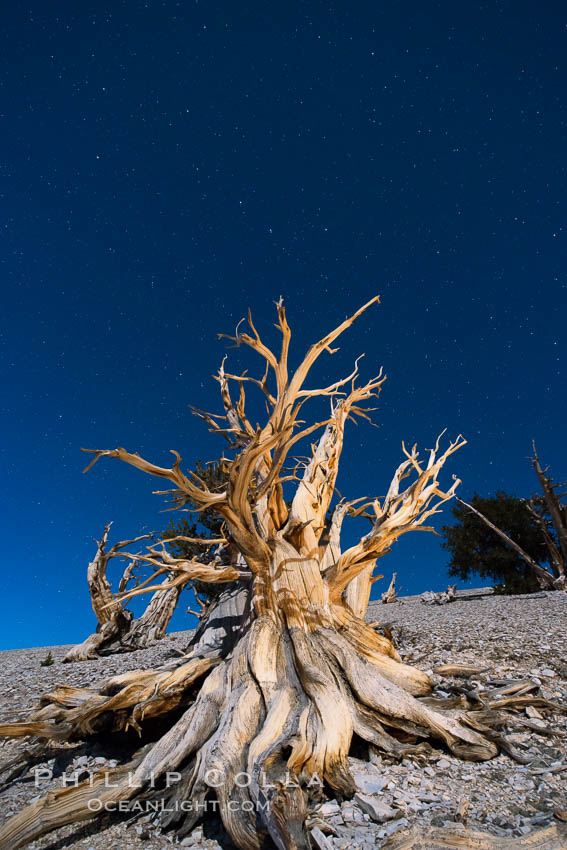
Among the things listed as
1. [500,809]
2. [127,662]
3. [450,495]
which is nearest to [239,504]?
[500,809]

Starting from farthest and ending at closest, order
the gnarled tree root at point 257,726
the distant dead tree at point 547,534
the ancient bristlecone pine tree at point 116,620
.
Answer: the distant dead tree at point 547,534 < the ancient bristlecone pine tree at point 116,620 < the gnarled tree root at point 257,726

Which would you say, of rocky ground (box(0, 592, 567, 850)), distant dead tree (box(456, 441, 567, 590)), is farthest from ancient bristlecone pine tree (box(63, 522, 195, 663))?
distant dead tree (box(456, 441, 567, 590))

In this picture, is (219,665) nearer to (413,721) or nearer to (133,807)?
(133,807)

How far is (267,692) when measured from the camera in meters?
4.11

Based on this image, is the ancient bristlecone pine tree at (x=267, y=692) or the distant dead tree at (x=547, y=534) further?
the distant dead tree at (x=547, y=534)

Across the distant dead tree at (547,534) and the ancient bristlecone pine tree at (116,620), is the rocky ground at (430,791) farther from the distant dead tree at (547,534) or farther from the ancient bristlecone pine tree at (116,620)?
the distant dead tree at (547,534)

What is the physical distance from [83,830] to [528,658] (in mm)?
5518

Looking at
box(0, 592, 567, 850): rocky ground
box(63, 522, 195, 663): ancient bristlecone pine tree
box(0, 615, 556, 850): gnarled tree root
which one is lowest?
box(0, 592, 567, 850): rocky ground

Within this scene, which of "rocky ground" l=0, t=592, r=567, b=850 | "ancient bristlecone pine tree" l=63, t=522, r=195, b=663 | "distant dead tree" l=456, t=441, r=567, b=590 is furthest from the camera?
"distant dead tree" l=456, t=441, r=567, b=590

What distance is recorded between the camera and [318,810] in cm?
286

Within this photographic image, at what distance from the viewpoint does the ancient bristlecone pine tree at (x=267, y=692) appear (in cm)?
299

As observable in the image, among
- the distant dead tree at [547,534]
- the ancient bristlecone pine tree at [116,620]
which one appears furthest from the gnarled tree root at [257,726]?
the distant dead tree at [547,534]

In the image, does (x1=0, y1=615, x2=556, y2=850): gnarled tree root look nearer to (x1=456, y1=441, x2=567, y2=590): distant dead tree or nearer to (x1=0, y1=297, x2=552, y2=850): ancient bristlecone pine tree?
(x1=0, y1=297, x2=552, y2=850): ancient bristlecone pine tree

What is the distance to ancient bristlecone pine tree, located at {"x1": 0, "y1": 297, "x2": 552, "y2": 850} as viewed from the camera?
9.80ft
